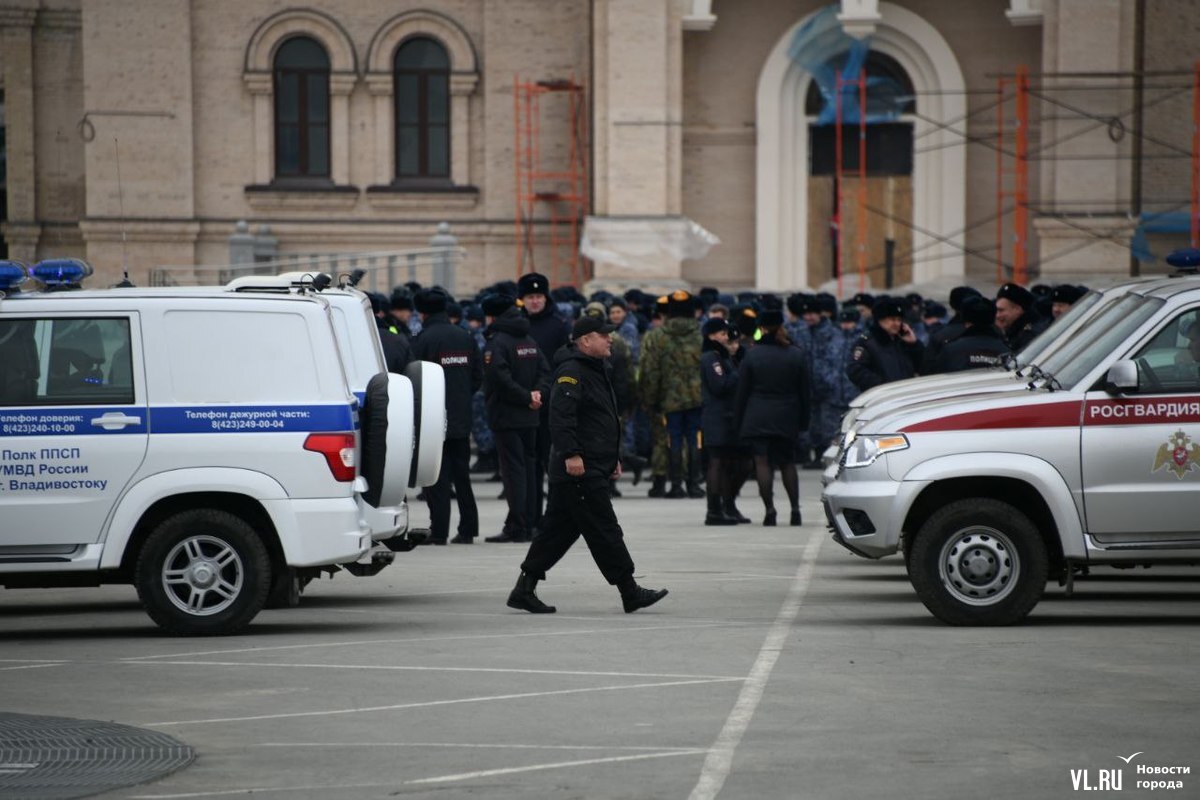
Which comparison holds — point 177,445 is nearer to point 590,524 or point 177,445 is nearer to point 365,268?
point 590,524

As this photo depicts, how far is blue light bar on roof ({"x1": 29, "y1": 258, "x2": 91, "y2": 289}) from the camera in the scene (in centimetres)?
1201

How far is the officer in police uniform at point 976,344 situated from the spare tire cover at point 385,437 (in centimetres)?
540

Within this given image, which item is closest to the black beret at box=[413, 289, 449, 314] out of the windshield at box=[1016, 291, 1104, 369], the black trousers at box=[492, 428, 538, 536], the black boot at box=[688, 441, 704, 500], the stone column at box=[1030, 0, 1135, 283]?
the black trousers at box=[492, 428, 538, 536]

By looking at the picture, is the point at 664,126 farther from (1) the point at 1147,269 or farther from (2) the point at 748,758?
(2) the point at 748,758

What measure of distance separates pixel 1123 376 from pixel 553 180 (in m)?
24.3

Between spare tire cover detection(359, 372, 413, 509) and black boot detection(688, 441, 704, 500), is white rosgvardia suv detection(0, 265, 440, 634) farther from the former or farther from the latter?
black boot detection(688, 441, 704, 500)

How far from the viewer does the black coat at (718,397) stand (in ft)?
59.5

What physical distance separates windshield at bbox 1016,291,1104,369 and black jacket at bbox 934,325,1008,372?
70.9 inches

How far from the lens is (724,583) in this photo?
45.4 feet

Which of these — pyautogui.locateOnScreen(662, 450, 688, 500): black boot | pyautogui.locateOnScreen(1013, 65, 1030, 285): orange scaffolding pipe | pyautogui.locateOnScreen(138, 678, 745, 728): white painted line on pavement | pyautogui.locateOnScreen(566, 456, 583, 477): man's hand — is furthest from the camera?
pyautogui.locateOnScreen(1013, 65, 1030, 285): orange scaffolding pipe

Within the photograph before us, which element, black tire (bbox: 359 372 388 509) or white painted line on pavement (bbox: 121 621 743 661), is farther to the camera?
black tire (bbox: 359 372 388 509)

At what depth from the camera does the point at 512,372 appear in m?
16.8

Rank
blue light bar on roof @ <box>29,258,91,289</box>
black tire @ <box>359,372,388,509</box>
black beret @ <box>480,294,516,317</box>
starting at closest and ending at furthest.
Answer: black tire @ <box>359,372,388,509</box> < blue light bar on roof @ <box>29,258,91,289</box> < black beret @ <box>480,294,516,317</box>

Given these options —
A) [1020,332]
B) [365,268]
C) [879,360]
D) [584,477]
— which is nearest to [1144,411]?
[584,477]
